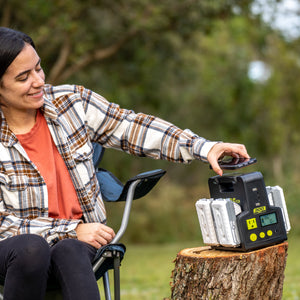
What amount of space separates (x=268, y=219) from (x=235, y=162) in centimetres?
28

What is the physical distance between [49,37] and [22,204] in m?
6.97

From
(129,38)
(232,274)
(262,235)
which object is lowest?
(232,274)

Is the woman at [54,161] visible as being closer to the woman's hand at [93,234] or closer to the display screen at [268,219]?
the woman's hand at [93,234]

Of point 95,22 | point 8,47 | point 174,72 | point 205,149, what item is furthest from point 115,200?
point 174,72

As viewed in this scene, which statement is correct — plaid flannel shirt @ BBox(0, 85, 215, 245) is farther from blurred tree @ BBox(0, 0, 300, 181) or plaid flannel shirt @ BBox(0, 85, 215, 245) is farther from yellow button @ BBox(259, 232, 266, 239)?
blurred tree @ BBox(0, 0, 300, 181)

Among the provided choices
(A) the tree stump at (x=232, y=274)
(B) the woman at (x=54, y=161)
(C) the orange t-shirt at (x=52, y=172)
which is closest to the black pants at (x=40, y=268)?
(B) the woman at (x=54, y=161)

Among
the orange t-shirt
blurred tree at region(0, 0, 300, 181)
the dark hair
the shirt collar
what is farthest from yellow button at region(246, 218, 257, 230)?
blurred tree at region(0, 0, 300, 181)

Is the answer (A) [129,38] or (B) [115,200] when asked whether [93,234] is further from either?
(A) [129,38]

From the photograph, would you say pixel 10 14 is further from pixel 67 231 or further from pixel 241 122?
pixel 241 122

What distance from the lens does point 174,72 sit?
457 inches

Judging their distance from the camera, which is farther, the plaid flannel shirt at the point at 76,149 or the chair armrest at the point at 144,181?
the chair armrest at the point at 144,181

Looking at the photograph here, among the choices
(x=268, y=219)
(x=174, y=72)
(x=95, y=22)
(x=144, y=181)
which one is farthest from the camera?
(x=174, y=72)

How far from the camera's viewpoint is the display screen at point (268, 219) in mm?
2293

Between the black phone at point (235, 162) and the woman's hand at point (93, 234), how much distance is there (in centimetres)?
53
